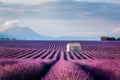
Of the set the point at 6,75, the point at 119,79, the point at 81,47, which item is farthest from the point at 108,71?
the point at 81,47

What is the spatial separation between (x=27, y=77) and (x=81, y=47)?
58497 mm

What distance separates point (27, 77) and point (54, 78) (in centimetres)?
393

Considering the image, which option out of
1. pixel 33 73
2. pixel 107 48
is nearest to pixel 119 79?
pixel 33 73

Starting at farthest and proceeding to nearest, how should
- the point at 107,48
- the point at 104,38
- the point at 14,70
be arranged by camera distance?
the point at 104,38, the point at 107,48, the point at 14,70

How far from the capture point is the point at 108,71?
605 inches

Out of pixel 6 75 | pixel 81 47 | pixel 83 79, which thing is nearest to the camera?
pixel 83 79

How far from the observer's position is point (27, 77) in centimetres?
1488

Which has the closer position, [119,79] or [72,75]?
[72,75]

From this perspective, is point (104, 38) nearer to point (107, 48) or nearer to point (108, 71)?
point (107, 48)

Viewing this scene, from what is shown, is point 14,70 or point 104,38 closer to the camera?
point 14,70

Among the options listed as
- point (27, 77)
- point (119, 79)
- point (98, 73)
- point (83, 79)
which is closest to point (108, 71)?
point (98, 73)

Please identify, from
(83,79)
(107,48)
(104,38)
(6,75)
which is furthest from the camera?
(104,38)

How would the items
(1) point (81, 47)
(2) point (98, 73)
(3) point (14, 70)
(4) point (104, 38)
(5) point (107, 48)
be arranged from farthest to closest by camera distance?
(4) point (104, 38) < (1) point (81, 47) < (5) point (107, 48) < (2) point (98, 73) < (3) point (14, 70)

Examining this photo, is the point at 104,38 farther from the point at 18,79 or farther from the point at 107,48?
the point at 18,79
